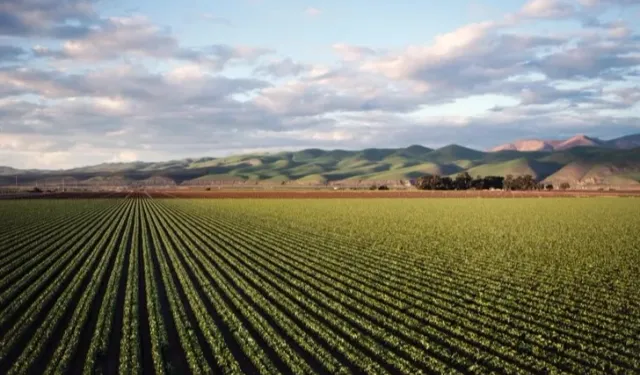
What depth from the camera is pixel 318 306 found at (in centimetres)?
1822

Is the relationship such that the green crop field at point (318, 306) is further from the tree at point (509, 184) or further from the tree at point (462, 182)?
the tree at point (509, 184)

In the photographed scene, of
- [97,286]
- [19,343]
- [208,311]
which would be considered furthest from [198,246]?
[19,343]

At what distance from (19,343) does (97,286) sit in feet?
22.6

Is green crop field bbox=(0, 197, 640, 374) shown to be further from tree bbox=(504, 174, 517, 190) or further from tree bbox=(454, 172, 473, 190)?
tree bbox=(504, 174, 517, 190)

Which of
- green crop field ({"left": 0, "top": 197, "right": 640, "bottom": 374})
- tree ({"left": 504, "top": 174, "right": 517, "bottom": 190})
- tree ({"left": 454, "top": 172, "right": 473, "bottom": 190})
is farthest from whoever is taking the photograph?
tree ({"left": 504, "top": 174, "right": 517, "bottom": 190})

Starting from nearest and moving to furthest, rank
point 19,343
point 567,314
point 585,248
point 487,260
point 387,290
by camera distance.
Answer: point 19,343 < point 567,314 < point 387,290 < point 487,260 < point 585,248

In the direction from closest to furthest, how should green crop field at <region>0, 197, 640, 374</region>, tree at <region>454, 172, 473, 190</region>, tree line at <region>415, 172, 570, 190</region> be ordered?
green crop field at <region>0, 197, 640, 374</region>
tree line at <region>415, 172, 570, 190</region>
tree at <region>454, 172, 473, 190</region>

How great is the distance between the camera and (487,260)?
28969 mm

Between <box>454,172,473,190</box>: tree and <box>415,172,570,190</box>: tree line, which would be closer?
<box>415,172,570,190</box>: tree line

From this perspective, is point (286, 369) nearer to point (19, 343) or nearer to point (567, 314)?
point (19, 343)

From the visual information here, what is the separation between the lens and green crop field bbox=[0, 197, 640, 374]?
13.2 metres

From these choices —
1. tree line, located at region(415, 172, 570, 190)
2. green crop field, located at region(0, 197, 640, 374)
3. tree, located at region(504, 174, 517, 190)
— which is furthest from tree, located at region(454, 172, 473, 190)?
green crop field, located at region(0, 197, 640, 374)

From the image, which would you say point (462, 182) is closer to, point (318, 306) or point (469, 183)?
point (469, 183)

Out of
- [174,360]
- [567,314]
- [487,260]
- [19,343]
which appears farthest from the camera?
Result: [487,260]
